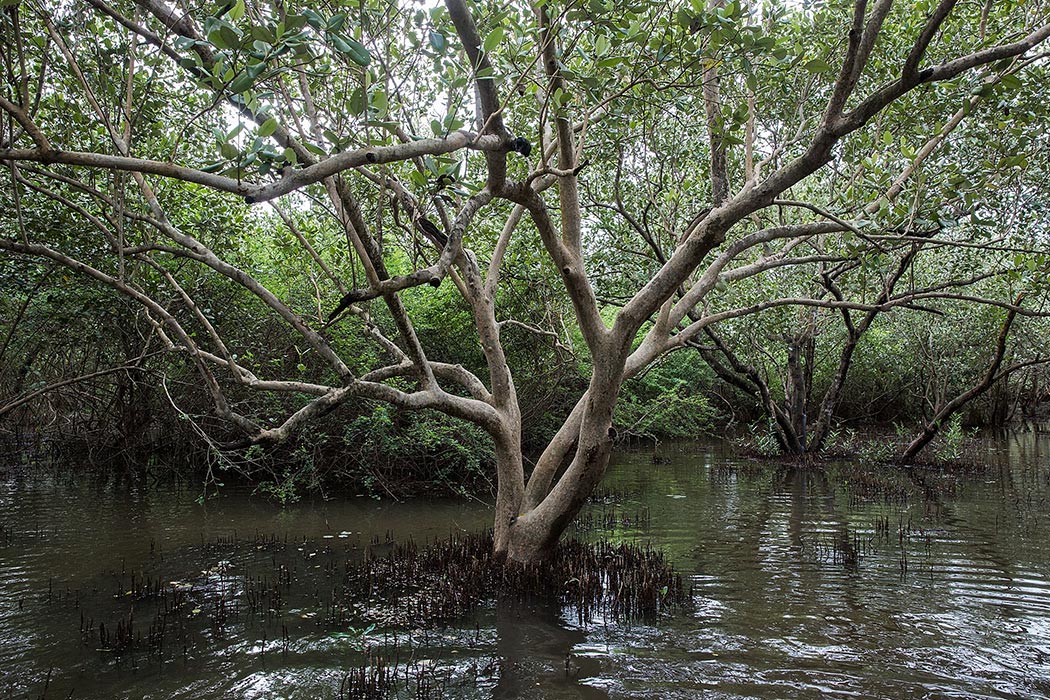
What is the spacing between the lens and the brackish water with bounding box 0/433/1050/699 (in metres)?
4.29

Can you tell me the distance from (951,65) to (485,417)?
4.08 metres

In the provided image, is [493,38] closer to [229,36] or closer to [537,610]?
[229,36]

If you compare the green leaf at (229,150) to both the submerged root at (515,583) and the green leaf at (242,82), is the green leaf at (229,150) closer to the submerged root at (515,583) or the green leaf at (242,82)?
the green leaf at (242,82)

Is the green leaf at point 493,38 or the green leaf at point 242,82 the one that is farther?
the green leaf at point 493,38

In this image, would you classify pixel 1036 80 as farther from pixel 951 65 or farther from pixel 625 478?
pixel 625 478

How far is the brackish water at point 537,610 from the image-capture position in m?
4.29

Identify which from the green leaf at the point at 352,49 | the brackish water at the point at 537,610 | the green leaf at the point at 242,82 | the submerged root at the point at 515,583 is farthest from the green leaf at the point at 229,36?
the submerged root at the point at 515,583

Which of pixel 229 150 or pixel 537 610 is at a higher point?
pixel 229 150

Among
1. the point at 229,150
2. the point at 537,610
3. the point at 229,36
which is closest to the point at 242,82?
the point at 229,36

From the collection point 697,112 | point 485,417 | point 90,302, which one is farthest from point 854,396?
point 90,302

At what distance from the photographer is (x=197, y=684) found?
424cm

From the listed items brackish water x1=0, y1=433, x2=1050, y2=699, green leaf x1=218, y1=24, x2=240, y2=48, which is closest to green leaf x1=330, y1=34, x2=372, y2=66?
green leaf x1=218, y1=24, x2=240, y2=48

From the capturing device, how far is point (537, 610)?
5.44 m

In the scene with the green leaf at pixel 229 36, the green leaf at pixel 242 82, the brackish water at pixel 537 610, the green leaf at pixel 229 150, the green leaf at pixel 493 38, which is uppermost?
the green leaf at pixel 493 38
